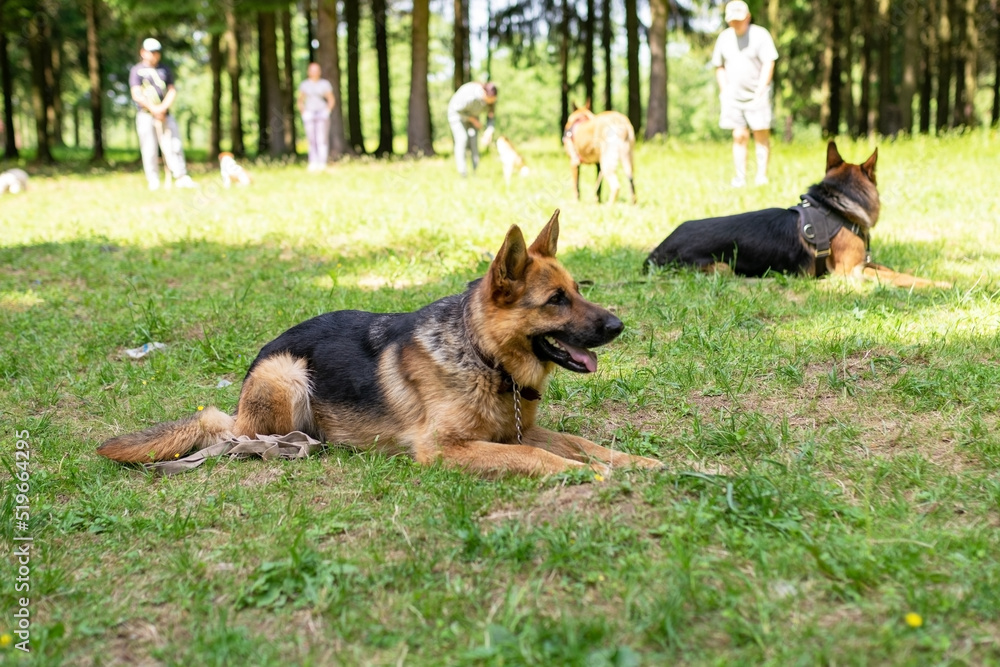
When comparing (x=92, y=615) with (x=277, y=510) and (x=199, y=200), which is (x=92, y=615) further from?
(x=199, y=200)

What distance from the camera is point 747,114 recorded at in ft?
42.2

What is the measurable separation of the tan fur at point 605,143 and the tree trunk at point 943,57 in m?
15.7

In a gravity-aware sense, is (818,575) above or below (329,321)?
below

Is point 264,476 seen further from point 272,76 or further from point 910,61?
point 272,76

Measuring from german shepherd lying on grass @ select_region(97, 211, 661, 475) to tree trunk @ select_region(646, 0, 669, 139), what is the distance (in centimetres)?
1907

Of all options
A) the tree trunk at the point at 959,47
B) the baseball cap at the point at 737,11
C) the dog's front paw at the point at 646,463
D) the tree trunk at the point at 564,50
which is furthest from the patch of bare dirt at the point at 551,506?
the tree trunk at the point at 564,50

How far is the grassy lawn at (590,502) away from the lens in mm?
2852

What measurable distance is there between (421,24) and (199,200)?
1034 cm

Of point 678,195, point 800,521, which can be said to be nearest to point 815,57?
point 678,195

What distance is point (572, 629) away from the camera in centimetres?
277

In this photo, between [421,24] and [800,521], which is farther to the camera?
[421,24]

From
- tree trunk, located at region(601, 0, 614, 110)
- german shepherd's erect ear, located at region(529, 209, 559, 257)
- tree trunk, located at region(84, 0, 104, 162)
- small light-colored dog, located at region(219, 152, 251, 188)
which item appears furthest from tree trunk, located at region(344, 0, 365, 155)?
german shepherd's erect ear, located at region(529, 209, 559, 257)

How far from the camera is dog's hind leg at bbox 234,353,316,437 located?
477 centimetres

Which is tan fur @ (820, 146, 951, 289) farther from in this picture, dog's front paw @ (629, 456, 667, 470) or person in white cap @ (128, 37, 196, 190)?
person in white cap @ (128, 37, 196, 190)
